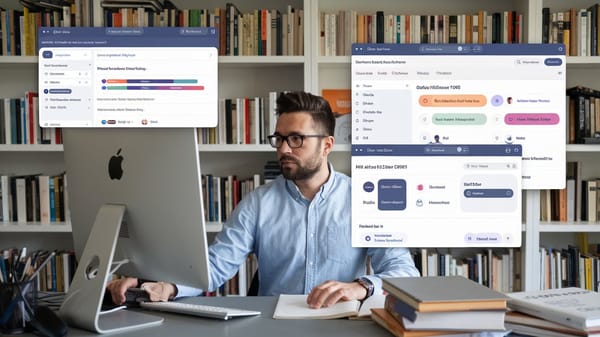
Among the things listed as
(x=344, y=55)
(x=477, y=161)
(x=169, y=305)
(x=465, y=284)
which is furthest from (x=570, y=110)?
(x=169, y=305)

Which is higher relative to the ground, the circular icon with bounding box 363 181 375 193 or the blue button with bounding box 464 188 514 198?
the circular icon with bounding box 363 181 375 193

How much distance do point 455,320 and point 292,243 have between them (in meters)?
0.89

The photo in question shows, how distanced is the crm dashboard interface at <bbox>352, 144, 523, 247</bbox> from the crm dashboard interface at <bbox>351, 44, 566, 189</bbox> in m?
0.09

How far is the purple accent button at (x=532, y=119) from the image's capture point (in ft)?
9.62

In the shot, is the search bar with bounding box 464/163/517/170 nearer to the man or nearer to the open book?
the man

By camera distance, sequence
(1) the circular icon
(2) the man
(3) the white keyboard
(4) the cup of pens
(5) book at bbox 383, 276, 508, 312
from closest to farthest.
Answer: (5) book at bbox 383, 276, 508, 312 < (4) the cup of pens < (3) the white keyboard < (2) the man < (1) the circular icon

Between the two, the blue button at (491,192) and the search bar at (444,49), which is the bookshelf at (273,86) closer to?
the blue button at (491,192)

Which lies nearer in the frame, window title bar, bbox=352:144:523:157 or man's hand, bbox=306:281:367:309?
man's hand, bbox=306:281:367:309

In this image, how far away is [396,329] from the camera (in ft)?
3.81

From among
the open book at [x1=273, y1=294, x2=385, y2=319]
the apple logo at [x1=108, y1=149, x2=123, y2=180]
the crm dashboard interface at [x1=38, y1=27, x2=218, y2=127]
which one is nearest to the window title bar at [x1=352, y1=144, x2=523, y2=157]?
the crm dashboard interface at [x1=38, y1=27, x2=218, y2=127]

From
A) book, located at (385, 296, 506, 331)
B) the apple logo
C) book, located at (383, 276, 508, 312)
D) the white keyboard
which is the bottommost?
the white keyboard

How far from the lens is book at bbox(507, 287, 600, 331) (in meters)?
1.11

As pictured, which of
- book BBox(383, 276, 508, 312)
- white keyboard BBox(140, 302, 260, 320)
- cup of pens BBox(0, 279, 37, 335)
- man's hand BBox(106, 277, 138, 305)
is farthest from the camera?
man's hand BBox(106, 277, 138, 305)

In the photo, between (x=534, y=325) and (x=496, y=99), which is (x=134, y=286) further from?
(x=496, y=99)
